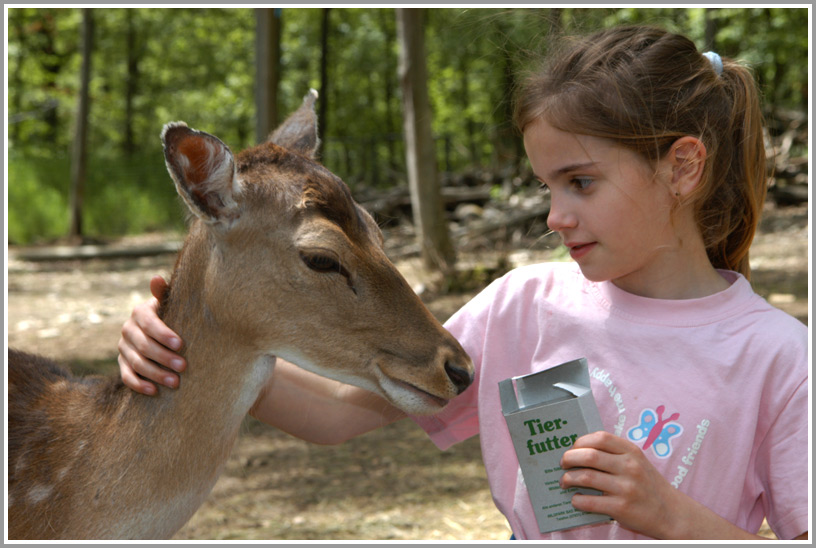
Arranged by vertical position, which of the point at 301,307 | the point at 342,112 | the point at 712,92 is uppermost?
the point at 712,92

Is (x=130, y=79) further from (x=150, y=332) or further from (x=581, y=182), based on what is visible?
(x=581, y=182)

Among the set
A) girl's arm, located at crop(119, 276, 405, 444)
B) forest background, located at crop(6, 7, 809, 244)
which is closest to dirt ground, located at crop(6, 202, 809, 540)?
girl's arm, located at crop(119, 276, 405, 444)

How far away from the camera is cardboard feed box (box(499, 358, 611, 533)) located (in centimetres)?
171

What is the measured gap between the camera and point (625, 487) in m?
1.69

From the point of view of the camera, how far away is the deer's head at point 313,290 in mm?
2092

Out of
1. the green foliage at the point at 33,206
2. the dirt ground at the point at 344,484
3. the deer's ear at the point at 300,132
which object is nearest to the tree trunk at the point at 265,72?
the dirt ground at the point at 344,484

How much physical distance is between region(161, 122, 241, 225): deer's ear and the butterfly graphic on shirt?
1118 mm

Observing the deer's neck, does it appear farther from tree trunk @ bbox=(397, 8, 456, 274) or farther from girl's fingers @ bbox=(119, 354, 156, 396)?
tree trunk @ bbox=(397, 8, 456, 274)

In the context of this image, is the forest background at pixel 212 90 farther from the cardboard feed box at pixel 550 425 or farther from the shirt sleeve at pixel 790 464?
the cardboard feed box at pixel 550 425

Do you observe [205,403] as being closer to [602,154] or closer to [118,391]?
[118,391]

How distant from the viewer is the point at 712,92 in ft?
6.88

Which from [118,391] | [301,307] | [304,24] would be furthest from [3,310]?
[304,24]

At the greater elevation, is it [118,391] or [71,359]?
[118,391]

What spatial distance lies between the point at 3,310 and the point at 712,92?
1985 millimetres
